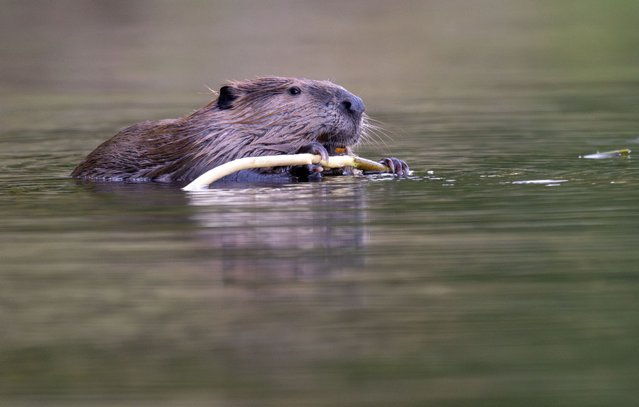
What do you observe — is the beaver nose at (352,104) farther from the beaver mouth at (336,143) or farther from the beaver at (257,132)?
the beaver mouth at (336,143)

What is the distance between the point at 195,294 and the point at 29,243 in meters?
1.36

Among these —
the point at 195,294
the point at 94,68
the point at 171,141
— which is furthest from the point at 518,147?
the point at 94,68

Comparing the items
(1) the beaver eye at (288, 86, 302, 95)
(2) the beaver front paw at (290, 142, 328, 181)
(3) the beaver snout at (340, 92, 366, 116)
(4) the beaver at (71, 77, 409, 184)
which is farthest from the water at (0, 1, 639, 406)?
(1) the beaver eye at (288, 86, 302, 95)

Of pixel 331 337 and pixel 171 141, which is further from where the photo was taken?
pixel 171 141

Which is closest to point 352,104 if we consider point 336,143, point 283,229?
point 336,143

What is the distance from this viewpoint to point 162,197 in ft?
22.3

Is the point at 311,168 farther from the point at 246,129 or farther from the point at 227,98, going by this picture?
the point at 227,98

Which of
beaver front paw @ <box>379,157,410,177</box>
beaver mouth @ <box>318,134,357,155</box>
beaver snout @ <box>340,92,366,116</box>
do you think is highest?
beaver snout @ <box>340,92,366,116</box>

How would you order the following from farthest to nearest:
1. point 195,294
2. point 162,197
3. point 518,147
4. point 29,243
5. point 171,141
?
point 518,147 → point 171,141 → point 162,197 → point 29,243 → point 195,294

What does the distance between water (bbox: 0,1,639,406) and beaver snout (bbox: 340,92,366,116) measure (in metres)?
0.45

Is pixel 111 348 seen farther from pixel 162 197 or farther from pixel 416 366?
pixel 162 197

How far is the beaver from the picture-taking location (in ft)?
24.7

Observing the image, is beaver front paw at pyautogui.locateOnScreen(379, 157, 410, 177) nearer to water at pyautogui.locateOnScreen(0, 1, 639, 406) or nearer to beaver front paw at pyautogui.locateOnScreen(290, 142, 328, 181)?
water at pyautogui.locateOnScreen(0, 1, 639, 406)

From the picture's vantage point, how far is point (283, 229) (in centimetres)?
545
